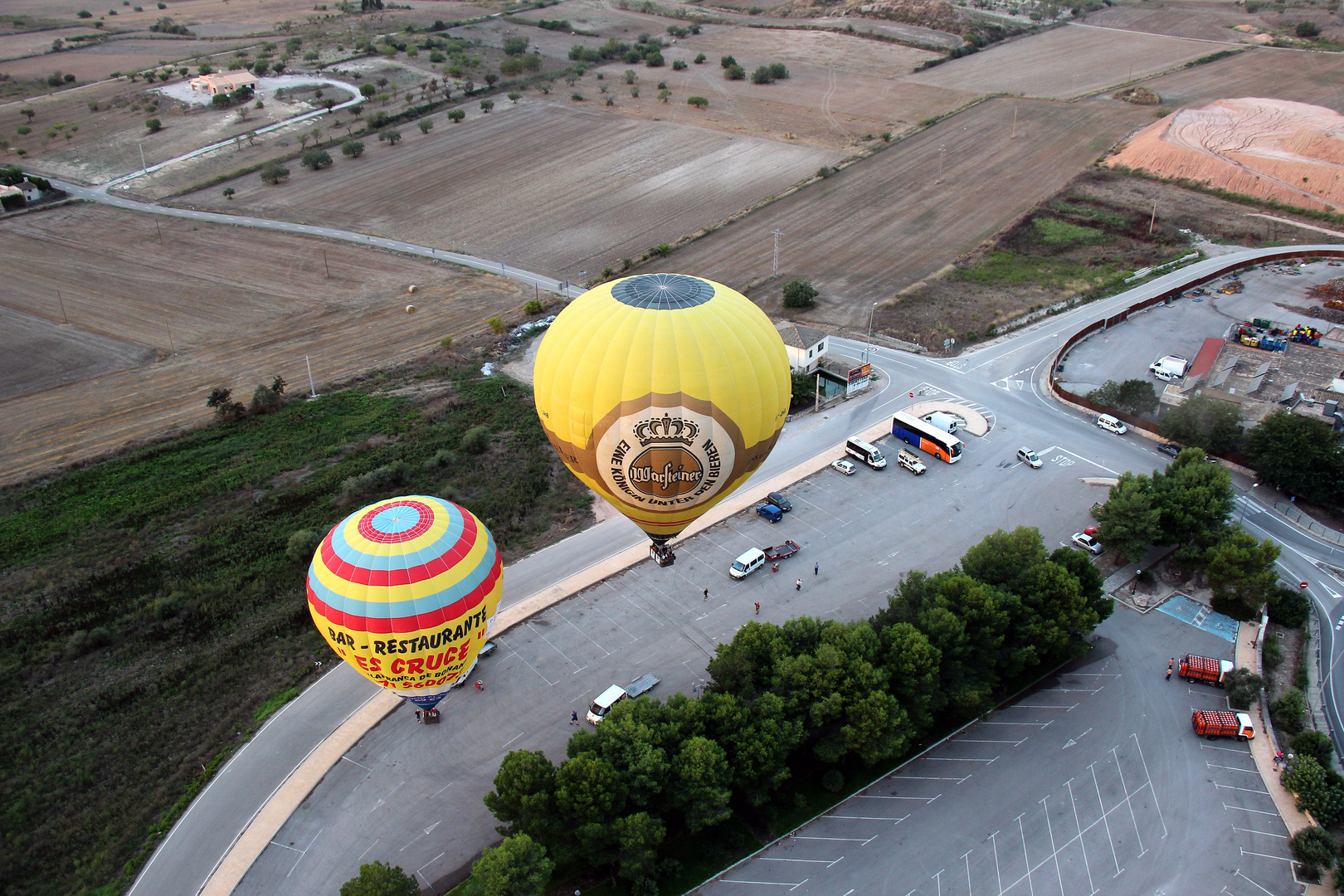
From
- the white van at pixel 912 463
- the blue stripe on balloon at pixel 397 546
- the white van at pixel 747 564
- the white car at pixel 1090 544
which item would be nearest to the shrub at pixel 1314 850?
the white car at pixel 1090 544

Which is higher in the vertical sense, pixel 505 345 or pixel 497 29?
pixel 497 29

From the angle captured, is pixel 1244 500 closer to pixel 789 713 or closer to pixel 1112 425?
pixel 1112 425

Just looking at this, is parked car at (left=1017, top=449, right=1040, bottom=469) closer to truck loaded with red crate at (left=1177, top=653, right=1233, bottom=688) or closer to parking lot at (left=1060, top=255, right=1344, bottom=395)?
parking lot at (left=1060, top=255, right=1344, bottom=395)

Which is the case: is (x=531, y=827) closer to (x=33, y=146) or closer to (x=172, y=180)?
(x=172, y=180)

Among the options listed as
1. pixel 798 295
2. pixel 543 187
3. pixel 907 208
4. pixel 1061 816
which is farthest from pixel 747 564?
pixel 543 187

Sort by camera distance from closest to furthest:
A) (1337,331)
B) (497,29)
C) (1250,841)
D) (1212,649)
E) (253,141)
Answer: (1250,841), (1212,649), (1337,331), (253,141), (497,29)

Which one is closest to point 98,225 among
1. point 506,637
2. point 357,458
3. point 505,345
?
point 505,345
